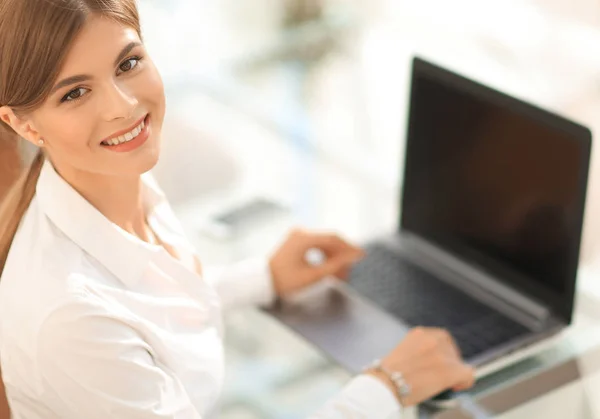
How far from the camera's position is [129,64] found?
121cm

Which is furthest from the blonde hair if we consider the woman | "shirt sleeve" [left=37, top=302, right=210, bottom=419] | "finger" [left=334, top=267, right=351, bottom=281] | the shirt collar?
"finger" [left=334, top=267, right=351, bottom=281]

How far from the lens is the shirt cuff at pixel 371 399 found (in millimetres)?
1326

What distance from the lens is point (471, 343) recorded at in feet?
4.98

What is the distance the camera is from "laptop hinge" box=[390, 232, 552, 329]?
5.07ft

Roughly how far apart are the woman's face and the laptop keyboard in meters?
0.55

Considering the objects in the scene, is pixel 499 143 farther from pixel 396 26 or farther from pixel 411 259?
pixel 396 26

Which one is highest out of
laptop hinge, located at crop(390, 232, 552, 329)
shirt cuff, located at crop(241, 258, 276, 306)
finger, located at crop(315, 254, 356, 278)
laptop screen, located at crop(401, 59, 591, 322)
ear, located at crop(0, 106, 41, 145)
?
laptop screen, located at crop(401, 59, 591, 322)

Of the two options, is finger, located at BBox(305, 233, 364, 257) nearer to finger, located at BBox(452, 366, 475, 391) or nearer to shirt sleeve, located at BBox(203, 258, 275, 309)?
shirt sleeve, located at BBox(203, 258, 275, 309)

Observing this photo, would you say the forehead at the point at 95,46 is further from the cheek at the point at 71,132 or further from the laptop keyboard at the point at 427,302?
the laptop keyboard at the point at 427,302

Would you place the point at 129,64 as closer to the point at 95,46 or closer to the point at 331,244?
the point at 95,46

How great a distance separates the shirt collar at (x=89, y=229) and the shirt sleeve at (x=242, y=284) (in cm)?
32

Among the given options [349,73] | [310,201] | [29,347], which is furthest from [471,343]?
[349,73]

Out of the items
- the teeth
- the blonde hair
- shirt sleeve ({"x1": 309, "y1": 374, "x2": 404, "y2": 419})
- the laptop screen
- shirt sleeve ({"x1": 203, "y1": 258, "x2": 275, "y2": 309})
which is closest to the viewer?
the blonde hair

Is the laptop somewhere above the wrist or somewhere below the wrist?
above
